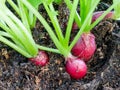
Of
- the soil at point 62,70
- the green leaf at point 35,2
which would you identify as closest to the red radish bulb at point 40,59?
the soil at point 62,70

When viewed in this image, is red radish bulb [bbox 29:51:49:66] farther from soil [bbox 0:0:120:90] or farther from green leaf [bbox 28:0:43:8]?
green leaf [bbox 28:0:43:8]

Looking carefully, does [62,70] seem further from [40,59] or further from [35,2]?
[35,2]

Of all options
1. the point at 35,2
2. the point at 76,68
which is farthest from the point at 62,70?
the point at 35,2

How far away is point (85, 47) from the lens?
1.14 m

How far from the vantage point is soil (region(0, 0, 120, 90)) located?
3.60 feet

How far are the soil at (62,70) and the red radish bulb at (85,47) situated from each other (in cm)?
4

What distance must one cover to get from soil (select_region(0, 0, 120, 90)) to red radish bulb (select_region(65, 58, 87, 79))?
2 centimetres

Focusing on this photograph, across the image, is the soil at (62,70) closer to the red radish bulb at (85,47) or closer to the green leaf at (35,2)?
the red radish bulb at (85,47)

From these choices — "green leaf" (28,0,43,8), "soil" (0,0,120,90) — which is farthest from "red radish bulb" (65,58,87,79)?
"green leaf" (28,0,43,8)

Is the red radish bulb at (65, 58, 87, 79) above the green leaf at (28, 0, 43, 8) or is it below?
below

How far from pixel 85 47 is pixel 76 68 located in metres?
0.08

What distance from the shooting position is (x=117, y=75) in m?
1.12

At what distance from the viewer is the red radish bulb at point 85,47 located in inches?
44.8

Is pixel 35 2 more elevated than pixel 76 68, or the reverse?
pixel 35 2
